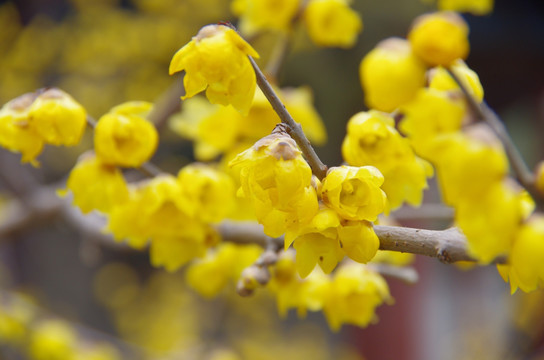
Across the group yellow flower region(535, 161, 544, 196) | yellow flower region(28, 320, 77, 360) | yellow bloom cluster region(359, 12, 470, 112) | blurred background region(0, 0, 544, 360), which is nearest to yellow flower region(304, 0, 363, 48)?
yellow bloom cluster region(359, 12, 470, 112)

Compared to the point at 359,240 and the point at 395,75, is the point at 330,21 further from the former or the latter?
the point at 359,240

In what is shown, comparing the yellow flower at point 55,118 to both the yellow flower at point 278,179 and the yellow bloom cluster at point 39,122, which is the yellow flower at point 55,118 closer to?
the yellow bloom cluster at point 39,122

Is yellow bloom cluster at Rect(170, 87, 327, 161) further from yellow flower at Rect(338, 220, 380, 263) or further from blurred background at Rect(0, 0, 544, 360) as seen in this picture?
blurred background at Rect(0, 0, 544, 360)

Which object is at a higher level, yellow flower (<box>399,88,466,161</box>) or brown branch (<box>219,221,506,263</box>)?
yellow flower (<box>399,88,466,161</box>)

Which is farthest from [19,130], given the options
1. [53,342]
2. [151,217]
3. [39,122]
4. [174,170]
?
[174,170]

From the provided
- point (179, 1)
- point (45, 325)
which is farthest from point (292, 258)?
point (179, 1)

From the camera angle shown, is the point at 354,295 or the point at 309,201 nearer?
the point at 309,201
